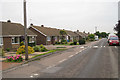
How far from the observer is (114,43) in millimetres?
29016

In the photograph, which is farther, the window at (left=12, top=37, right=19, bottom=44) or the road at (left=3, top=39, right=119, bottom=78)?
the window at (left=12, top=37, right=19, bottom=44)

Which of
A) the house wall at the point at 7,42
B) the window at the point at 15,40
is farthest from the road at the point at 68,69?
the window at the point at 15,40

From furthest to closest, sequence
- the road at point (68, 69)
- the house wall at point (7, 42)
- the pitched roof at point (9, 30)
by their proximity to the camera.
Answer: the pitched roof at point (9, 30), the house wall at point (7, 42), the road at point (68, 69)

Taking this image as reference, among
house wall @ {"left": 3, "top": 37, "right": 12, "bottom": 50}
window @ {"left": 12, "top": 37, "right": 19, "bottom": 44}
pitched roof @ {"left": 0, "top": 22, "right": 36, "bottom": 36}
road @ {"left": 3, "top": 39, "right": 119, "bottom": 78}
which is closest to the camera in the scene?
road @ {"left": 3, "top": 39, "right": 119, "bottom": 78}

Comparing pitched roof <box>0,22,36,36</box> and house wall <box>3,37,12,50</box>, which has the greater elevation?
pitched roof <box>0,22,36,36</box>

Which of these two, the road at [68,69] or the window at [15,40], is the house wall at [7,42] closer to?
the window at [15,40]

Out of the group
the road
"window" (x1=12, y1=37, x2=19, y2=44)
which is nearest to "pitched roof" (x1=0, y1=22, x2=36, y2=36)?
"window" (x1=12, y1=37, x2=19, y2=44)

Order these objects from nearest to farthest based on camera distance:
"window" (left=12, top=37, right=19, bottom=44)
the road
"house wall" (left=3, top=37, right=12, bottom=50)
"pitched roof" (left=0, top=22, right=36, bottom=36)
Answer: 1. the road
2. "house wall" (left=3, top=37, right=12, bottom=50)
3. "pitched roof" (left=0, top=22, right=36, bottom=36)
4. "window" (left=12, top=37, right=19, bottom=44)

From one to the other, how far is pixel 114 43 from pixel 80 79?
81.6 feet

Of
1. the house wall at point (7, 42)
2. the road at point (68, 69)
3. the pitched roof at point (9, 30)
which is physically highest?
the pitched roof at point (9, 30)

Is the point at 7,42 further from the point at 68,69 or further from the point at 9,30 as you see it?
the point at 68,69

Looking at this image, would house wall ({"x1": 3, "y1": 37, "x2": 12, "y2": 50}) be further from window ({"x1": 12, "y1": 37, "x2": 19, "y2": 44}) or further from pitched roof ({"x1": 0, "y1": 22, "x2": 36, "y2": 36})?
window ({"x1": 12, "y1": 37, "x2": 19, "y2": 44})

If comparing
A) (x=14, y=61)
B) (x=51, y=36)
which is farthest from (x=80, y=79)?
(x=51, y=36)

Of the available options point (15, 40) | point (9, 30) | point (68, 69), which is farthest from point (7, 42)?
point (68, 69)
